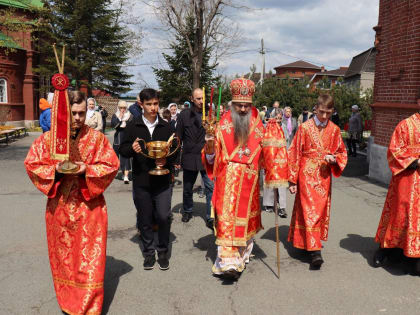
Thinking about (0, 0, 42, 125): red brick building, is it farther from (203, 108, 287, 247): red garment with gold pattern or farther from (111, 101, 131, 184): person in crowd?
(203, 108, 287, 247): red garment with gold pattern

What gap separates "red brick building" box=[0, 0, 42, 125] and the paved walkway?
2293cm

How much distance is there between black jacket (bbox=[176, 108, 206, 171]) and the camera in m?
6.45

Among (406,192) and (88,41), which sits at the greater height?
(88,41)

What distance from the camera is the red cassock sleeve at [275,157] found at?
423 cm

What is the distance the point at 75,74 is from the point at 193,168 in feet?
88.4

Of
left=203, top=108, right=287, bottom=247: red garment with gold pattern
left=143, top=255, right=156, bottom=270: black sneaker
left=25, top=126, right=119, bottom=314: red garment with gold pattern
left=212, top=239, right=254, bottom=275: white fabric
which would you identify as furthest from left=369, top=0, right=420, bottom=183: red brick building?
left=25, top=126, right=119, bottom=314: red garment with gold pattern

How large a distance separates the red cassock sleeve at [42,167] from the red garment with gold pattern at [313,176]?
2.82 metres

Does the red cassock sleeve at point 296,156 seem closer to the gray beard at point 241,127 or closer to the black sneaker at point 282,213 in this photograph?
the gray beard at point 241,127

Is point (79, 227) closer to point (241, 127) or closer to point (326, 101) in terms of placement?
point (241, 127)

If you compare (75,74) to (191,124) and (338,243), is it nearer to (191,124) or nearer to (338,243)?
(191,124)

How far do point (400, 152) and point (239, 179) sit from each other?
1899 millimetres

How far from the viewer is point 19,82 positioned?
2731 centimetres

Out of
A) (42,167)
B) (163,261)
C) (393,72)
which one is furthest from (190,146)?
(393,72)

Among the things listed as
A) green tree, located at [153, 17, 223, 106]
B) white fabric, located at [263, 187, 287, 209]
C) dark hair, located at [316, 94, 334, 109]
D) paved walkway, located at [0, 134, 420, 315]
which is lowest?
paved walkway, located at [0, 134, 420, 315]
